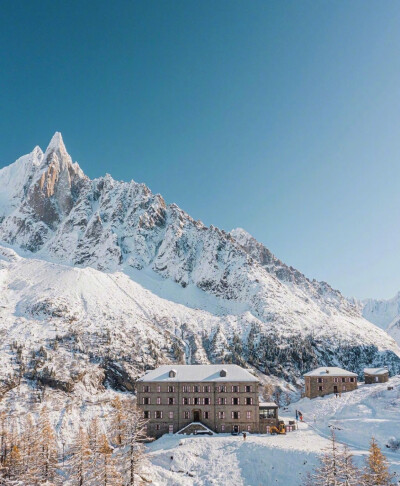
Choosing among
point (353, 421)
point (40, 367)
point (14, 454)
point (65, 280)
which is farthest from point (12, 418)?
point (65, 280)

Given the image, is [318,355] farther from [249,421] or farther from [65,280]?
[65,280]

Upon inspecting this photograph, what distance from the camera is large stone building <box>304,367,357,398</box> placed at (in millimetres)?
113875

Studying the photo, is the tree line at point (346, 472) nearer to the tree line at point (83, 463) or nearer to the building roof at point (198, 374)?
the tree line at point (83, 463)

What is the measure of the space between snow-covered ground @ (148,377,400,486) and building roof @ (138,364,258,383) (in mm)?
11971

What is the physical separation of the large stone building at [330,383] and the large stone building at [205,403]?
33.1 m

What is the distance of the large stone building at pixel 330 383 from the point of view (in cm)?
11388

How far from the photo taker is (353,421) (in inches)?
3172

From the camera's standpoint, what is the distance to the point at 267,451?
6806cm

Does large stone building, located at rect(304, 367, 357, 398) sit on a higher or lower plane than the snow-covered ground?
higher

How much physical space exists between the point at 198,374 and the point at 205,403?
6.56 metres

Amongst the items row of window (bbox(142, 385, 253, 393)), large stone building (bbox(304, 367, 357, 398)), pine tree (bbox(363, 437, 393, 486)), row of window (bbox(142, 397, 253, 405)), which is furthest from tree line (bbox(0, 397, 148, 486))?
large stone building (bbox(304, 367, 357, 398))

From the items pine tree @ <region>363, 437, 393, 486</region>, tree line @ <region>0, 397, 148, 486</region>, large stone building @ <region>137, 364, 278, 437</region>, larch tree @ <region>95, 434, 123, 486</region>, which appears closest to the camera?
larch tree @ <region>95, 434, 123, 486</region>

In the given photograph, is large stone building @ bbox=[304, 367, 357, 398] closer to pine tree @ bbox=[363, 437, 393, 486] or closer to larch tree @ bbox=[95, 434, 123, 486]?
pine tree @ bbox=[363, 437, 393, 486]

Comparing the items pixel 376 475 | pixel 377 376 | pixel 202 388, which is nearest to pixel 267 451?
pixel 202 388
